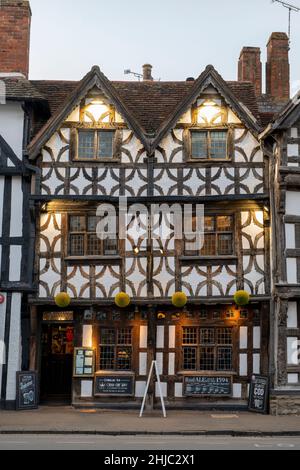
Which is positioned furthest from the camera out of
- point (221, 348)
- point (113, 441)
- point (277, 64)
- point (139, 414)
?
point (277, 64)

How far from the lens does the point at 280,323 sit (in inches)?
696

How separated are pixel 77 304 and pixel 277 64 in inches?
430

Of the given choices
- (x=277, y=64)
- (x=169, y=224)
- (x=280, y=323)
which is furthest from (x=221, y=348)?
(x=277, y=64)

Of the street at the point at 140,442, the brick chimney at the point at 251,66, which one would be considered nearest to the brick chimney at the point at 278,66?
the brick chimney at the point at 251,66

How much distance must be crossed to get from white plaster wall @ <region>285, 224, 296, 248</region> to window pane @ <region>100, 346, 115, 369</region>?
18.7 ft

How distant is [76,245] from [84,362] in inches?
130

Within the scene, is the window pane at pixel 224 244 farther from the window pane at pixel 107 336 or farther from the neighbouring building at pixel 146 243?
the window pane at pixel 107 336

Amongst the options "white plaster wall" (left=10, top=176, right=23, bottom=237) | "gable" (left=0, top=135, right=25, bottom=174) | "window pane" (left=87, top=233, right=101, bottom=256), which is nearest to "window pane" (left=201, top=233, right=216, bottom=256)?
"window pane" (left=87, top=233, right=101, bottom=256)

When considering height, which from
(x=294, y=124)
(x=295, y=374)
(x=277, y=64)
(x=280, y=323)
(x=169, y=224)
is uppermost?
(x=277, y=64)

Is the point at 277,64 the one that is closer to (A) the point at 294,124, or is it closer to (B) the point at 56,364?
(A) the point at 294,124

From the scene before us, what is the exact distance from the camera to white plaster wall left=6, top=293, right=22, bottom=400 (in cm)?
1786

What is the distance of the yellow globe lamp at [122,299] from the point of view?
58.7 ft

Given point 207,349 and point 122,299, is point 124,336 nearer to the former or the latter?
point 122,299

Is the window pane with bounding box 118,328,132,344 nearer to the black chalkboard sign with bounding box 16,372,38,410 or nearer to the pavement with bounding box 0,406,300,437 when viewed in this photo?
the pavement with bounding box 0,406,300,437
